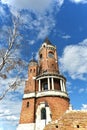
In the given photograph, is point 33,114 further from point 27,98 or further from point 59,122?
point 59,122

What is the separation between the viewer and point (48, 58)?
4156 cm

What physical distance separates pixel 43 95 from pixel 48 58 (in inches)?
366

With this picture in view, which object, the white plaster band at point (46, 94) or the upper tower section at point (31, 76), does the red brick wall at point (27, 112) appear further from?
the upper tower section at point (31, 76)

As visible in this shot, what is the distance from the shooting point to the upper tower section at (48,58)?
39900 mm

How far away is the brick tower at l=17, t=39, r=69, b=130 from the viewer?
108ft

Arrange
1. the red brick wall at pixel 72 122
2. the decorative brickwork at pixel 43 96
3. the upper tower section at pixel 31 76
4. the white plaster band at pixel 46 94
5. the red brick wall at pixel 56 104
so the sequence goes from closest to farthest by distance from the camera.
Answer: the red brick wall at pixel 72 122 < the decorative brickwork at pixel 43 96 < the red brick wall at pixel 56 104 < the white plaster band at pixel 46 94 < the upper tower section at pixel 31 76

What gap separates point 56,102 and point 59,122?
32.6 feet

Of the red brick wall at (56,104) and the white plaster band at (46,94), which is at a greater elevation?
the white plaster band at (46,94)

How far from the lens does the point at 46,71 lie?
128 ft

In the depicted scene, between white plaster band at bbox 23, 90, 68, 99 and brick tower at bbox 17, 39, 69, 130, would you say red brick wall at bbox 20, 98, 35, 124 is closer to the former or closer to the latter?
brick tower at bbox 17, 39, 69, 130

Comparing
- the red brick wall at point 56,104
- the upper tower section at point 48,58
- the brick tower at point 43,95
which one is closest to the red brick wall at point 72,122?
the brick tower at point 43,95

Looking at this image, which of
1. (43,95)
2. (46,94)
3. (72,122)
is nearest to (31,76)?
(43,95)

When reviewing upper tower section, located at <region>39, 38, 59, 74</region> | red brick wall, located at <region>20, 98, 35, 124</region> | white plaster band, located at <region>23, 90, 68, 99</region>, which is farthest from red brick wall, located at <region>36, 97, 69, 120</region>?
upper tower section, located at <region>39, 38, 59, 74</region>

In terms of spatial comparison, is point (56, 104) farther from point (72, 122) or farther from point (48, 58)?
point (48, 58)
